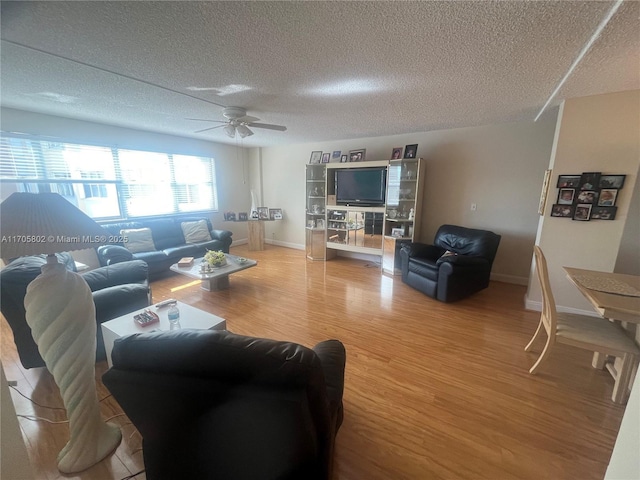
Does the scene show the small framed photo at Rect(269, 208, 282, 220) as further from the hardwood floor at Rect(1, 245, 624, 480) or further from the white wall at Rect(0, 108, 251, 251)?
the hardwood floor at Rect(1, 245, 624, 480)

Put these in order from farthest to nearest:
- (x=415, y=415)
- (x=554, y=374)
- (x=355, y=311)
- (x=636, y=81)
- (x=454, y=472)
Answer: (x=355, y=311), (x=636, y=81), (x=554, y=374), (x=415, y=415), (x=454, y=472)

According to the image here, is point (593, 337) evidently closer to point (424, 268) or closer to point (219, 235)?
point (424, 268)

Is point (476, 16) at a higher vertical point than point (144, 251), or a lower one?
higher

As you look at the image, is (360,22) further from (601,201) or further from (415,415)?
(601,201)

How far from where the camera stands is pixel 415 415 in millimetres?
1637

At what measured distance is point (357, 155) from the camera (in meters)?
4.62

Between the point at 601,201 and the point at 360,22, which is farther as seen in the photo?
the point at 601,201

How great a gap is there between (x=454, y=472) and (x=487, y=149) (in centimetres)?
399

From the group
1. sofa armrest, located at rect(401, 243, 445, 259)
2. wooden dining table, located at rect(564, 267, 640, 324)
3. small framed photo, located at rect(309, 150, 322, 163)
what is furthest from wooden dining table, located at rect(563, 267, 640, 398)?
small framed photo, located at rect(309, 150, 322, 163)

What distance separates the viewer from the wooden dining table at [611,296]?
149 centimetres

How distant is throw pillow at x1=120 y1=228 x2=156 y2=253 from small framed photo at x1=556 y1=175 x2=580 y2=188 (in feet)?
18.0

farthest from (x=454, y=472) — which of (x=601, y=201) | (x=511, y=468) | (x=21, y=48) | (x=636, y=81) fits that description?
(x=21, y=48)

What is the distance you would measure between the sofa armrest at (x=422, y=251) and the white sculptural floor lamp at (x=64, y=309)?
3.47 m

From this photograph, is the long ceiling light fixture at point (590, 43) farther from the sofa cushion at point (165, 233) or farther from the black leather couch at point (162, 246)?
the sofa cushion at point (165, 233)
